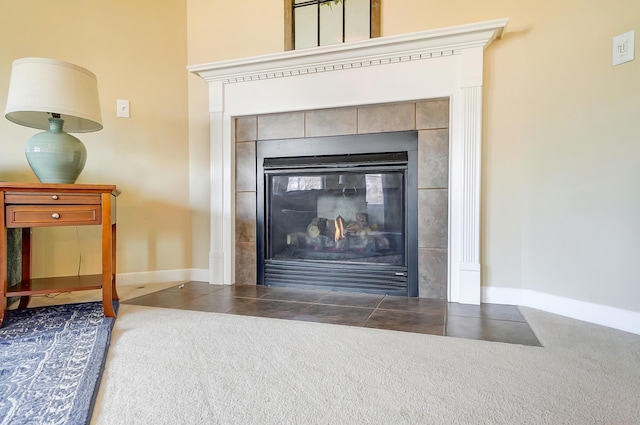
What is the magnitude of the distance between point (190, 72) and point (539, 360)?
105 inches

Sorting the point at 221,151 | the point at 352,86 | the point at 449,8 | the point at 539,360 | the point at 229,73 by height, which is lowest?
the point at 539,360

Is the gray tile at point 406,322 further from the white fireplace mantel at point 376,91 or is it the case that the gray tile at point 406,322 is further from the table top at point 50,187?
the table top at point 50,187

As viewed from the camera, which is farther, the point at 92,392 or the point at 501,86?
the point at 501,86

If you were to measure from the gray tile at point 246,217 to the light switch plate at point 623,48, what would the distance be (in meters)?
2.07

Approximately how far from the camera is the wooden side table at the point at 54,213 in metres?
1.54

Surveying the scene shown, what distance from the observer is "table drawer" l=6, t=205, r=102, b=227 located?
1.55m

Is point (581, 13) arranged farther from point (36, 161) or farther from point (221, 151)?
point (36, 161)

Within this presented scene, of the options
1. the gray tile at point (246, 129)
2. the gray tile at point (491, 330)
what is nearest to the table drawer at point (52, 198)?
the gray tile at point (246, 129)

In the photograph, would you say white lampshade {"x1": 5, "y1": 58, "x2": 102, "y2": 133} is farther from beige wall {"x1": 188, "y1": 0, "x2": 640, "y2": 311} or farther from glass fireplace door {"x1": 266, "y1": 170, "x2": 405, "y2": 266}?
beige wall {"x1": 188, "y1": 0, "x2": 640, "y2": 311}

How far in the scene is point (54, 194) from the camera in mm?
1591

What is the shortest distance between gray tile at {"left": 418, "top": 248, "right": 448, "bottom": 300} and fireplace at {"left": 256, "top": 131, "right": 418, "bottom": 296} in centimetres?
4

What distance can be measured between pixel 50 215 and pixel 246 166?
1188mm

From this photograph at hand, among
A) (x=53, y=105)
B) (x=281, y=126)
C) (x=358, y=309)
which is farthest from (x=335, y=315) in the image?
(x=53, y=105)

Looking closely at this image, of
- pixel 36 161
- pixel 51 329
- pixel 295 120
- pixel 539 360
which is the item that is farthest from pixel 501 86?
pixel 51 329
